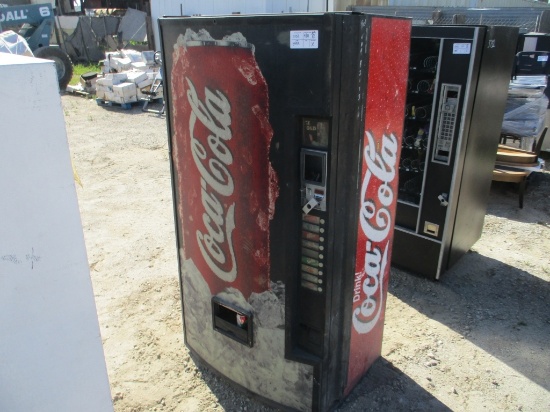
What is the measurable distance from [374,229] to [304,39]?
1.13 meters

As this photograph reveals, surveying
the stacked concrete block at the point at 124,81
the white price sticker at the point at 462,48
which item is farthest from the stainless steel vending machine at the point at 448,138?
the stacked concrete block at the point at 124,81

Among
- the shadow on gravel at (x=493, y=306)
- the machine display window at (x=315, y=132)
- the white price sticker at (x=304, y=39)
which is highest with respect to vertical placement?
the white price sticker at (x=304, y=39)

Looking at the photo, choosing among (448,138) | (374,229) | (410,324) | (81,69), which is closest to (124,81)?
(81,69)

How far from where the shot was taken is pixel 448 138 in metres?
3.75

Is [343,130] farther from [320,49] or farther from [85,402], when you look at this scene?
[85,402]

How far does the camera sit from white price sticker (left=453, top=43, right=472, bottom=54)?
11.4 ft

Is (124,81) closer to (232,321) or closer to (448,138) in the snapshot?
(448,138)

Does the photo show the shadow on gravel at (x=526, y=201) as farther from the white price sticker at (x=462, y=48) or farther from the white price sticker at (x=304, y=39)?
the white price sticker at (x=304, y=39)

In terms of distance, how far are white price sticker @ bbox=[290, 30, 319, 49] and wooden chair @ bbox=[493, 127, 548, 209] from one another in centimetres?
459

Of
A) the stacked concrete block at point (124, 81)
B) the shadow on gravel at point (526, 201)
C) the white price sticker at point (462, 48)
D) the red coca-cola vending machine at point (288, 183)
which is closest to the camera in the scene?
the red coca-cola vending machine at point (288, 183)

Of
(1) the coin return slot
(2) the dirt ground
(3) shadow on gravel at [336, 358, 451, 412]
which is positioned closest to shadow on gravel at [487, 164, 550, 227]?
(2) the dirt ground

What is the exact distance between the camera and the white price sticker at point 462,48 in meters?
3.46

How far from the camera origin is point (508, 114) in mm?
6219

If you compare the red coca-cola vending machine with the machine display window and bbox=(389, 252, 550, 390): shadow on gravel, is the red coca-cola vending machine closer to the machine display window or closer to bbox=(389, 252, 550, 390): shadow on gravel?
the machine display window
